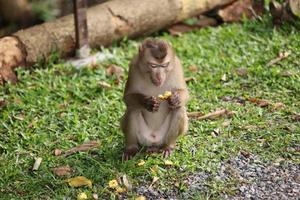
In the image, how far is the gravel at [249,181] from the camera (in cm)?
530

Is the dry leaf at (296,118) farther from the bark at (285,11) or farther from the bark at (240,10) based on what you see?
the bark at (240,10)

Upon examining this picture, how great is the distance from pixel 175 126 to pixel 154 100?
0.37 meters

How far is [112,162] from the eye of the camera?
5.86 meters

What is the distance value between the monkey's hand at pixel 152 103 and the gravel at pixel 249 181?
2.14ft

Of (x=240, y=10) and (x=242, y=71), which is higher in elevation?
(x=240, y=10)

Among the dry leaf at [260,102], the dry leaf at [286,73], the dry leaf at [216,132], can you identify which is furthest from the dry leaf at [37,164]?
the dry leaf at [286,73]

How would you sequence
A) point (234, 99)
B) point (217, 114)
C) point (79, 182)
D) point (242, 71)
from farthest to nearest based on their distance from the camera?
point (242, 71) → point (234, 99) → point (217, 114) → point (79, 182)

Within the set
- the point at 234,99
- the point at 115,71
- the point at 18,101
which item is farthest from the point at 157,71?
the point at 115,71

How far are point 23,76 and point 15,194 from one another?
2.56m

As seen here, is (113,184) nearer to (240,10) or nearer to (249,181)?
(249,181)

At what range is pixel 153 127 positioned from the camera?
586 centimetres

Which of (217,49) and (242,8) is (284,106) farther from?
(242,8)

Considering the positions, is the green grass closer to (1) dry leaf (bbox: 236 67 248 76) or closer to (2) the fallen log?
(1) dry leaf (bbox: 236 67 248 76)

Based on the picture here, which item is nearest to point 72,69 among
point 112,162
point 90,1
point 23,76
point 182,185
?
point 23,76
